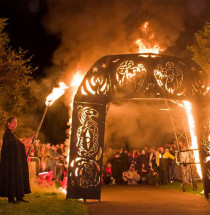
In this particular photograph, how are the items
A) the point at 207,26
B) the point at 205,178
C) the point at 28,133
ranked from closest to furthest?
the point at 205,178 < the point at 207,26 < the point at 28,133

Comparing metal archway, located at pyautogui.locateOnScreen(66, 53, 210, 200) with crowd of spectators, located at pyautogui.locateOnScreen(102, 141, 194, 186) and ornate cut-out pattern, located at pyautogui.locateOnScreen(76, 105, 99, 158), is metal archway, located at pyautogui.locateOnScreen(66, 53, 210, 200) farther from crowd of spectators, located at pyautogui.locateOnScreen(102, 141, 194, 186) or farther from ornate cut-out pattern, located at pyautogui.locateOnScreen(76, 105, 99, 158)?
crowd of spectators, located at pyautogui.locateOnScreen(102, 141, 194, 186)

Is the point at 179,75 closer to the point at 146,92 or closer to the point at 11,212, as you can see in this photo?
the point at 146,92

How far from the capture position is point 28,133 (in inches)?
1102

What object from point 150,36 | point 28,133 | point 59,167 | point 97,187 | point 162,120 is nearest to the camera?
point 97,187

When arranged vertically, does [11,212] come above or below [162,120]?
below

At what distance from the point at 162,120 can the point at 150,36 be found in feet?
41.7

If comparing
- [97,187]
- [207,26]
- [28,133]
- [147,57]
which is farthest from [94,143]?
[28,133]

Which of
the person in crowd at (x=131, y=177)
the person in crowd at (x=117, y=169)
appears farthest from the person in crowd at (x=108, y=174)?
the person in crowd at (x=131, y=177)

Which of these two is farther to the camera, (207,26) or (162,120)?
(162,120)

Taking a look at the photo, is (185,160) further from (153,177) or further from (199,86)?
(153,177)

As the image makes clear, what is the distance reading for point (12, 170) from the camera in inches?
299

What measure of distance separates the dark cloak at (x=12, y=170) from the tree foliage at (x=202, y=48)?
16044 mm

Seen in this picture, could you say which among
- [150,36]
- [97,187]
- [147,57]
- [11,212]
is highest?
[150,36]

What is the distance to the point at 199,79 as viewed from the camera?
1006 centimetres
